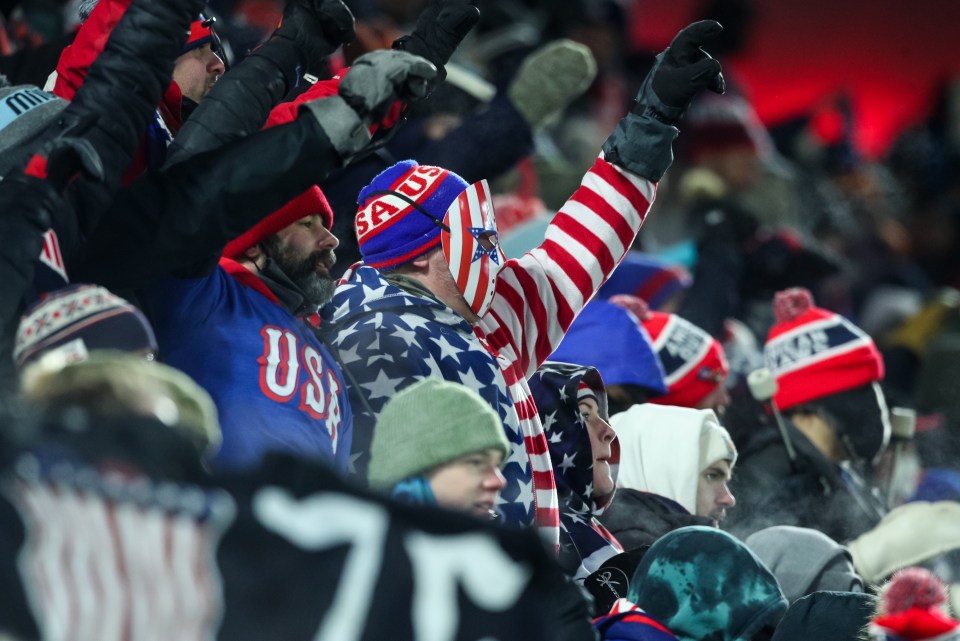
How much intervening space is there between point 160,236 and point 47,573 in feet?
3.78

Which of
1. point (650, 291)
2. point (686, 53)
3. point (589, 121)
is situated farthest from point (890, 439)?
point (589, 121)

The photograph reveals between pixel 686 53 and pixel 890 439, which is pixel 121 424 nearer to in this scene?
pixel 686 53

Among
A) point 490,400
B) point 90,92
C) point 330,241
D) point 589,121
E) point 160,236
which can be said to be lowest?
point 589,121

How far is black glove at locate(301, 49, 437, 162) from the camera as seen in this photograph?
11.2 feet

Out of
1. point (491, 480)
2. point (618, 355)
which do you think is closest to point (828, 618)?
point (491, 480)

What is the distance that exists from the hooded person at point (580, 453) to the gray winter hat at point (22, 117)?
62.8 inches

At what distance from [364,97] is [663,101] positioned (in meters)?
1.44

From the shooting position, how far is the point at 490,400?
397 centimetres

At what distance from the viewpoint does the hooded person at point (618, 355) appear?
18.3 feet

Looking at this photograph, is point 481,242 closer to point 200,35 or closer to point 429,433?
point 200,35

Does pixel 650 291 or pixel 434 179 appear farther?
pixel 650 291

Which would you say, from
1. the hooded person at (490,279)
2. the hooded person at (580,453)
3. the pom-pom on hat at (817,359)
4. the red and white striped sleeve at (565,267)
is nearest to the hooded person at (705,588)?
the hooded person at (490,279)

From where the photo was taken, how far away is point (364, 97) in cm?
343

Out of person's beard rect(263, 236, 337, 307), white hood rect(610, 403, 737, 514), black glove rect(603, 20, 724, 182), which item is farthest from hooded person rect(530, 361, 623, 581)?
person's beard rect(263, 236, 337, 307)
